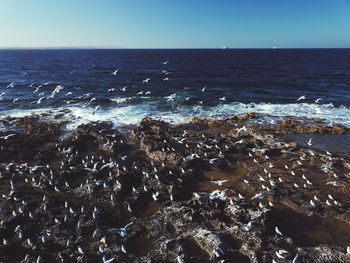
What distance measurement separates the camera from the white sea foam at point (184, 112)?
21312 millimetres

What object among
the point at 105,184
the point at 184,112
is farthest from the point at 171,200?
the point at 184,112

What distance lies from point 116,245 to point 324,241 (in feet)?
→ 24.8

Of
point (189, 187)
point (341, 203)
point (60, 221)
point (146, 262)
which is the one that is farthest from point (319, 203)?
point (60, 221)

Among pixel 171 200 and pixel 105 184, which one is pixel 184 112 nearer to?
pixel 105 184

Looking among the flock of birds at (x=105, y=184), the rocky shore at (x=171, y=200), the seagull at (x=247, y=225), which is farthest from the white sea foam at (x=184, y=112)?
the seagull at (x=247, y=225)

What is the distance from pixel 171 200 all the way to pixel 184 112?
15084 millimetres

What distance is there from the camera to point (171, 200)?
32.9 ft

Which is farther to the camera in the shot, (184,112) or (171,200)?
(184,112)

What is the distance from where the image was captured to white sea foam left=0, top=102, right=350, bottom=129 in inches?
839

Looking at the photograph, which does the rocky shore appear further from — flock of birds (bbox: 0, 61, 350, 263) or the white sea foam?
the white sea foam

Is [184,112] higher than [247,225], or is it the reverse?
[184,112]

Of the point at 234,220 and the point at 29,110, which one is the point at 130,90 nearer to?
the point at 29,110

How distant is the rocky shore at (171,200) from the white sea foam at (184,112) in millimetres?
5204

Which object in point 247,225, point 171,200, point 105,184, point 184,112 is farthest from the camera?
point 184,112
